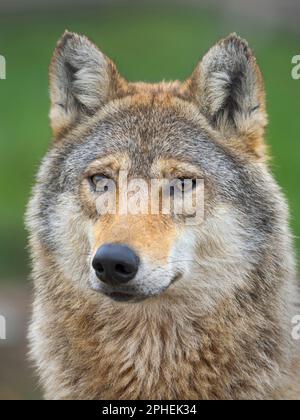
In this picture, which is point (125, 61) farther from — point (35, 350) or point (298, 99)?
point (35, 350)

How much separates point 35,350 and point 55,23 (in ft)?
76.1

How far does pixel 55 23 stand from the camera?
31188 millimetres

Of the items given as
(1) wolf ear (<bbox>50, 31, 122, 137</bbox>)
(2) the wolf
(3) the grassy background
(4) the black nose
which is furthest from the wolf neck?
(3) the grassy background

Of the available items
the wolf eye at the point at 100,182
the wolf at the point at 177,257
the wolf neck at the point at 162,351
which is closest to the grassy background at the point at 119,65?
the wolf at the point at 177,257

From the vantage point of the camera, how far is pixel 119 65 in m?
26.7

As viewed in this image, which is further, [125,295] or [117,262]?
[125,295]

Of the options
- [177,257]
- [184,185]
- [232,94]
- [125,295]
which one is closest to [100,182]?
[184,185]

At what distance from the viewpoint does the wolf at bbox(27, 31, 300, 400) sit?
26.8 feet

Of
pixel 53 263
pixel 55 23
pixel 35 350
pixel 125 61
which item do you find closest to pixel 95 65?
pixel 53 263

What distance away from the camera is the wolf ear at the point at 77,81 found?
884cm

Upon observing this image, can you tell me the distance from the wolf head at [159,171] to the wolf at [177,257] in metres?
0.01

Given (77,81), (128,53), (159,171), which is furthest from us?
(128,53)

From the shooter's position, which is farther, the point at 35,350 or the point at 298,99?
the point at 298,99

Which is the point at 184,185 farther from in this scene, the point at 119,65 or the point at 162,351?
the point at 119,65
